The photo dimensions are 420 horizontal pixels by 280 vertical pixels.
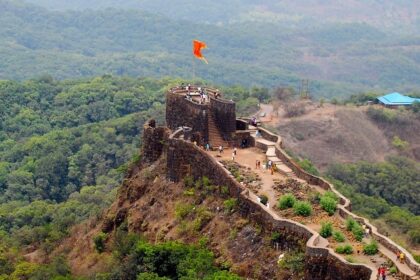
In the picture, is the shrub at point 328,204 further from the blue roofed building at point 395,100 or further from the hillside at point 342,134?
the blue roofed building at point 395,100

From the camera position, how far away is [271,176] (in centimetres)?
3225

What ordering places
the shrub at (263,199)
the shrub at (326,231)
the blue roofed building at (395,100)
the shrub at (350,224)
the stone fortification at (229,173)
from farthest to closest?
the blue roofed building at (395,100), the shrub at (263,199), the shrub at (350,224), the shrub at (326,231), the stone fortification at (229,173)

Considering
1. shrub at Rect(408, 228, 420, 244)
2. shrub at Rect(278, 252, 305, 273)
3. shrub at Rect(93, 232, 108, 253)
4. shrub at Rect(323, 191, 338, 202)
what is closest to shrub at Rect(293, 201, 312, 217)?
shrub at Rect(323, 191, 338, 202)

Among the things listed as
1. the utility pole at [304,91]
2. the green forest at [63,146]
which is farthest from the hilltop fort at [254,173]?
the utility pole at [304,91]

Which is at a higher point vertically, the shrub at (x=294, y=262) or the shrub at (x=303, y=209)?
the shrub at (x=303, y=209)

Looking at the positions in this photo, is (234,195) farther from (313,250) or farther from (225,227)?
(313,250)

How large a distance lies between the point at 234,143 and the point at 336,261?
13.2m

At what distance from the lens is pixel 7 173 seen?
82938 millimetres

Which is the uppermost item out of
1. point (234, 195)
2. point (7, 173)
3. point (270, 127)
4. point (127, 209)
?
point (234, 195)

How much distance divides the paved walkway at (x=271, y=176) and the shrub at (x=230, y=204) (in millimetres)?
833

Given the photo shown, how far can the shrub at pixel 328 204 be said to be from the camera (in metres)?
28.5

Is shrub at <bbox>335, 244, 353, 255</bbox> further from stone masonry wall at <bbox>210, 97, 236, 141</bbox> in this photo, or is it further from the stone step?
stone masonry wall at <bbox>210, 97, 236, 141</bbox>

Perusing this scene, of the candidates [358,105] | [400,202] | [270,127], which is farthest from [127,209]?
[358,105]

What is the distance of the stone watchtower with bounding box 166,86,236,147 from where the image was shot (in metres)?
35.8
